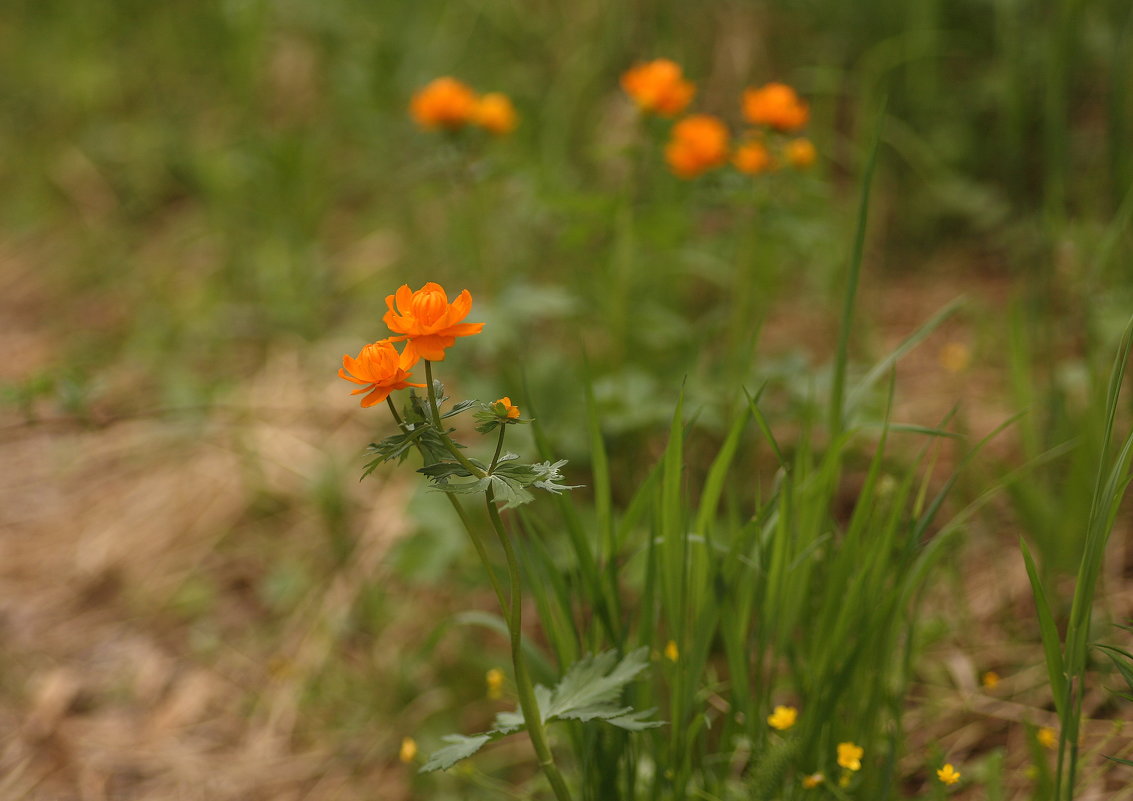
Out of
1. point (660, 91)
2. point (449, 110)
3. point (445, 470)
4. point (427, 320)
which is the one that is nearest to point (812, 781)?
point (445, 470)

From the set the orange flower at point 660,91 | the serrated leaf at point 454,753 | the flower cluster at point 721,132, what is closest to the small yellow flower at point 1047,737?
the serrated leaf at point 454,753

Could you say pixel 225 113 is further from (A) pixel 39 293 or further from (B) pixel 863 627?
(B) pixel 863 627

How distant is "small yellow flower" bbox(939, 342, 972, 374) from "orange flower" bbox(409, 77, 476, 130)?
1142mm

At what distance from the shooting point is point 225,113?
3.18 m

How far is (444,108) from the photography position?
1.74 m

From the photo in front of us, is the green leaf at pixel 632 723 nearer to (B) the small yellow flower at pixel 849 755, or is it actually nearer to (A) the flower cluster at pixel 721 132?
(B) the small yellow flower at pixel 849 755

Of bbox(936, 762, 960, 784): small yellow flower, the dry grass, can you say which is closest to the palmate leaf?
bbox(936, 762, 960, 784): small yellow flower

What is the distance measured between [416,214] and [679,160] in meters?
1.32

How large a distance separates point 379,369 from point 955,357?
1.52m

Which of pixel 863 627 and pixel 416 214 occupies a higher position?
pixel 416 214

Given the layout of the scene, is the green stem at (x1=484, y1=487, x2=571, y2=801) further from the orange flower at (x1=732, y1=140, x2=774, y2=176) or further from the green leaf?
the orange flower at (x1=732, y1=140, x2=774, y2=176)

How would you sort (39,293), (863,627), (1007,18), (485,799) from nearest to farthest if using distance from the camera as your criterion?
(863,627)
(485,799)
(1007,18)
(39,293)

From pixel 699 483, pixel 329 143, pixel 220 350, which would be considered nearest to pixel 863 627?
pixel 699 483

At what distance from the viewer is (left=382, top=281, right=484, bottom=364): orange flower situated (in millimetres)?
706
